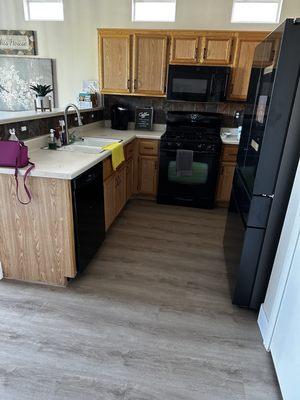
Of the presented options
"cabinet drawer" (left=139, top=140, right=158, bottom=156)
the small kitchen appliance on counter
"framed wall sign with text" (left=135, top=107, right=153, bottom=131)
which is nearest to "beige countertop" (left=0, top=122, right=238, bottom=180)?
"cabinet drawer" (left=139, top=140, right=158, bottom=156)

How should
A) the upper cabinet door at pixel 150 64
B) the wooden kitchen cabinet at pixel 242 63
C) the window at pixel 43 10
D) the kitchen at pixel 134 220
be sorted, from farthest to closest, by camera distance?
the window at pixel 43 10
the upper cabinet door at pixel 150 64
the wooden kitchen cabinet at pixel 242 63
the kitchen at pixel 134 220

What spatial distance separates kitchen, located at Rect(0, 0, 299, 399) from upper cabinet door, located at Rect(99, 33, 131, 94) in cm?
1

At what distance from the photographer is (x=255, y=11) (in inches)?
135

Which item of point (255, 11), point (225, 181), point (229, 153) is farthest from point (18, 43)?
point (225, 181)

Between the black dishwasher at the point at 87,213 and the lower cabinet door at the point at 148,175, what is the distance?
131 cm

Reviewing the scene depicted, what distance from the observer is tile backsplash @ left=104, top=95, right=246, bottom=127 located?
3816 millimetres

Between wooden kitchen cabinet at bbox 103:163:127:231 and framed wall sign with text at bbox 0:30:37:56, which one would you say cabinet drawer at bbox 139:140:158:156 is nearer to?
wooden kitchen cabinet at bbox 103:163:127:231

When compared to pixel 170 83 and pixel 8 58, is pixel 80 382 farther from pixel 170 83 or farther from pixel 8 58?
pixel 8 58

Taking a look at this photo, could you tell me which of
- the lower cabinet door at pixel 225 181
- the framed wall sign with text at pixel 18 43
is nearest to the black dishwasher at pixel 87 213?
the lower cabinet door at pixel 225 181

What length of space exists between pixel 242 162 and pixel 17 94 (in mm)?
3501

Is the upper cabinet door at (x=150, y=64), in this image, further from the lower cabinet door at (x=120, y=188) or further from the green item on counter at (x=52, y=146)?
the green item on counter at (x=52, y=146)

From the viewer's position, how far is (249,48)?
10.7ft

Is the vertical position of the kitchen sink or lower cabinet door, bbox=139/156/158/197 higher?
the kitchen sink

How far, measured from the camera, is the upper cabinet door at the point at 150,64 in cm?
338
